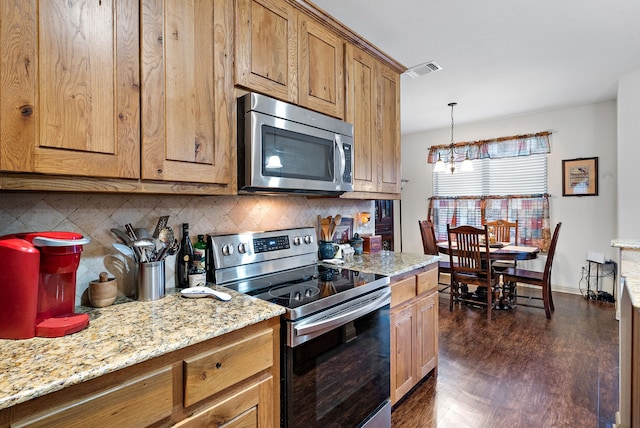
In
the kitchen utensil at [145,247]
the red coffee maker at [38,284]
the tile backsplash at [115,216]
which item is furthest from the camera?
the kitchen utensil at [145,247]

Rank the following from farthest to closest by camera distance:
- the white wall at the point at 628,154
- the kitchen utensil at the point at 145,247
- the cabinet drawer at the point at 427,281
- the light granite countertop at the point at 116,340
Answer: the white wall at the point at 628,154, the cabinet drawer at the point at 427,281, the kitchen utensil at the point at 145,247, the light granite countertop at the point at 116,340

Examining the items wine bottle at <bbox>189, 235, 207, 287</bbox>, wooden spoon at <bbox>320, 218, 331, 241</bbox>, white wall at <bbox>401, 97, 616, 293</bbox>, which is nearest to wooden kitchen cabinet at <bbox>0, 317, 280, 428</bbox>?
wine bottle at <bbox>189, 235, 207, 287</bbox>

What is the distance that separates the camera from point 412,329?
208 centimetres

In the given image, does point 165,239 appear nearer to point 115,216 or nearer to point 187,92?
point 115,216

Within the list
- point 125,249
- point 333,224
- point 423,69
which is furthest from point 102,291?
point 423,69

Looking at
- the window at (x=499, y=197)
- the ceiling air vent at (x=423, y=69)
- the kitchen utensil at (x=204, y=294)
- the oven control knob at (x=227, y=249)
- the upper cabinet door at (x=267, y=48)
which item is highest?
the ceiling air vent at (x=423, y=69)

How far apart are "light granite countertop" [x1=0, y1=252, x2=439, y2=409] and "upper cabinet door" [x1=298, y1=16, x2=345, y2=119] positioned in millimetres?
1168

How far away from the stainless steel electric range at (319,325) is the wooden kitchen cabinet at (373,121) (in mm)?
720

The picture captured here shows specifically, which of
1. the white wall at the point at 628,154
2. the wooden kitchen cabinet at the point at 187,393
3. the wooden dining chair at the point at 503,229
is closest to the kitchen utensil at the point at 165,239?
the wooden kitchen cabinet at the point at 187,393

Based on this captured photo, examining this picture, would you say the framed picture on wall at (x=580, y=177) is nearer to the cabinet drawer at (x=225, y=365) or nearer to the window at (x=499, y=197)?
the window at (x=499, y=197)

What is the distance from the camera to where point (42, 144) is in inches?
39.0

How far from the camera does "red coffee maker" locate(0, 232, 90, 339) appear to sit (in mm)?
934

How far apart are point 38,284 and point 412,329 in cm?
188

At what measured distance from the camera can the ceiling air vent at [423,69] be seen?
311 centimetres
